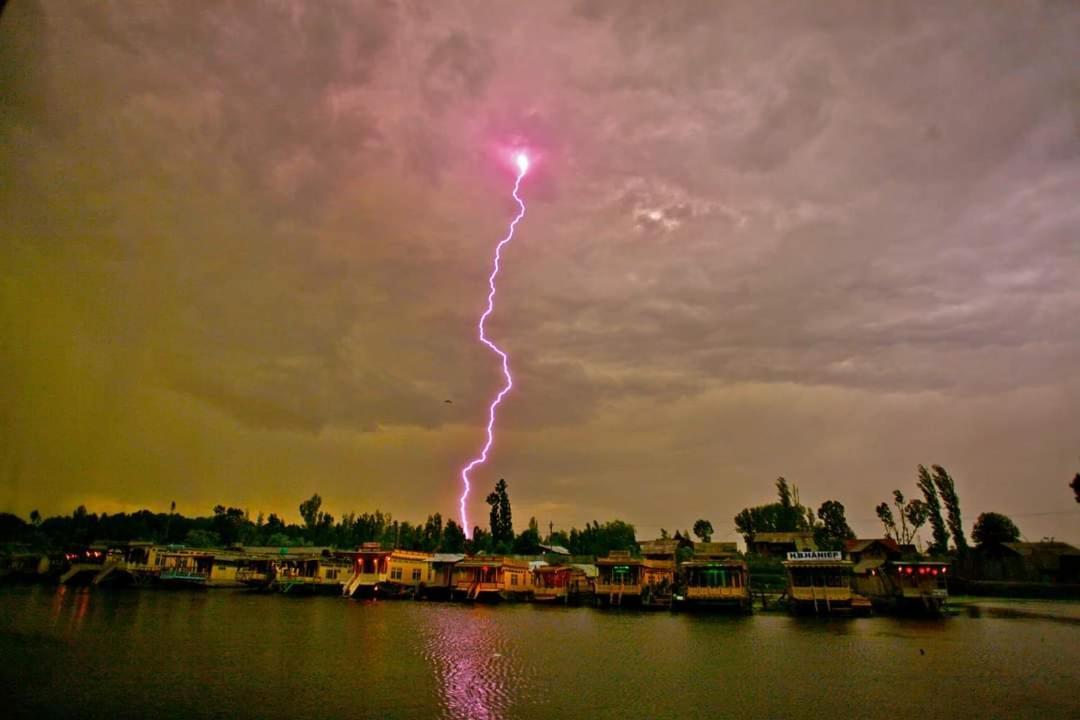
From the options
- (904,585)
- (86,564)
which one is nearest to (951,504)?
(904,585)

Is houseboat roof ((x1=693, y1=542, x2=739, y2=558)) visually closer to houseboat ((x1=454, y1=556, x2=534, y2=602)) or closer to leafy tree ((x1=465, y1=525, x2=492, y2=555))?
houseboat ((x1=454, y1=556, x2=534, y2=602))

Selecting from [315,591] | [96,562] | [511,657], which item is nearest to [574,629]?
[511,657]

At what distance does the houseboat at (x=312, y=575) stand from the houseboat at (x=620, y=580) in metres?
32.3

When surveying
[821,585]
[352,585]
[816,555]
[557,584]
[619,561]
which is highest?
[816,555]

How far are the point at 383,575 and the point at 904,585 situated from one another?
5602cm

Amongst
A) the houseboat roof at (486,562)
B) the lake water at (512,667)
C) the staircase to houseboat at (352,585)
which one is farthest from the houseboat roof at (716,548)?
the staircase to houseboat at (352,585)

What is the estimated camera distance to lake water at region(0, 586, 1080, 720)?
22.4 m

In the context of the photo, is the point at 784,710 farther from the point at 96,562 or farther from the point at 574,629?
the point at 96,562

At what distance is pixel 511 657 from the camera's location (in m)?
32.6

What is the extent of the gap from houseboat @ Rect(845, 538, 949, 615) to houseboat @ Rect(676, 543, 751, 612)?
14.9m

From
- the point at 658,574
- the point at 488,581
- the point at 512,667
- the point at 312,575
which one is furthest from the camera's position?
the point at 312,575

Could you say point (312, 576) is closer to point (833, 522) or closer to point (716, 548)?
point (716, 548)

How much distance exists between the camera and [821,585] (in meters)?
56.9

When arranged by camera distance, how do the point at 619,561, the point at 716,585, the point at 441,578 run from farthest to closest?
the point at 441,578, the point at 619,561, the point at 716,585
